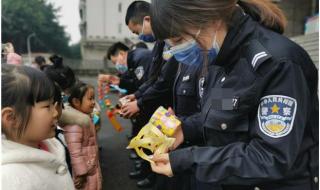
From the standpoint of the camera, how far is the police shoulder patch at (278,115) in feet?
3.06

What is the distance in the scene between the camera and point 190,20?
1.09 metres

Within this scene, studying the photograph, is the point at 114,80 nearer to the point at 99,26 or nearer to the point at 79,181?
the point at 79,181

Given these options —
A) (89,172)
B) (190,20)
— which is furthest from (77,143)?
(190,20)

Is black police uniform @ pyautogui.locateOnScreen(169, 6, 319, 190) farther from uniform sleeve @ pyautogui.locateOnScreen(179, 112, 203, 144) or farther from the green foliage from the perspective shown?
the green foliage

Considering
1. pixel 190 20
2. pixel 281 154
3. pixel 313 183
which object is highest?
pixel 190 20

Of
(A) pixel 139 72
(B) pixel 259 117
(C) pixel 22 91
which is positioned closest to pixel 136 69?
(A) pixel 139 72

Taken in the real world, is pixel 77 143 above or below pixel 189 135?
below

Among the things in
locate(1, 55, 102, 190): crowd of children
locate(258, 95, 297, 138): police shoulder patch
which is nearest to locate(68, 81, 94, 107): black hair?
locate(1, 55, 102, 190): crowd of children

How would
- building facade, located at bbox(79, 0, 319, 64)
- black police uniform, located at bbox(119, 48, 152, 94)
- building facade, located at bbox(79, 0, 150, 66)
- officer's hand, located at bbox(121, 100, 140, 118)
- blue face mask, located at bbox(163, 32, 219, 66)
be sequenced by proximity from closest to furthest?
blue face mask, located at bbox(163, 32, 219, 66), officer's hand, located at bbox(121, 100, 140, 118), black police uniform, located at bbox(119, 48, 152, 94), building facade, located at bbox(79, 0, 319, 64), building facade, located at bbox(79, 0, 150, 66)

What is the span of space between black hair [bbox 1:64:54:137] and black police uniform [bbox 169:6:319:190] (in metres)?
0.65

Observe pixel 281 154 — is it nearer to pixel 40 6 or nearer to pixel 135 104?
pixel 135 104

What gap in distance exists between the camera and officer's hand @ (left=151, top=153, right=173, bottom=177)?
114 cm

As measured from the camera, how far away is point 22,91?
1.32 meters

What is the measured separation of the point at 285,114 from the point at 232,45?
29 cm
